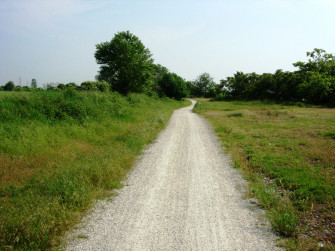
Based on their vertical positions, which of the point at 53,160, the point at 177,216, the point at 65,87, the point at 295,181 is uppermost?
the point at 65,87

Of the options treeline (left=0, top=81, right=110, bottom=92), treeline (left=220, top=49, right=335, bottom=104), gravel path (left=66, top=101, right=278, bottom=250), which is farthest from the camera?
treeline (left=220, top=49, right=335, bottom=104)

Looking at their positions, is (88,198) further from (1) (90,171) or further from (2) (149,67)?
(2) (149,67)

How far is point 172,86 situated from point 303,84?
2693cm

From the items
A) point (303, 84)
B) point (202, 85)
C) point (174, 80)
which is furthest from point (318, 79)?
point (202, 85)

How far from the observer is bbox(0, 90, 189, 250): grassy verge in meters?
4.83

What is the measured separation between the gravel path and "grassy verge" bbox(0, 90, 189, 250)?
1.74 feet

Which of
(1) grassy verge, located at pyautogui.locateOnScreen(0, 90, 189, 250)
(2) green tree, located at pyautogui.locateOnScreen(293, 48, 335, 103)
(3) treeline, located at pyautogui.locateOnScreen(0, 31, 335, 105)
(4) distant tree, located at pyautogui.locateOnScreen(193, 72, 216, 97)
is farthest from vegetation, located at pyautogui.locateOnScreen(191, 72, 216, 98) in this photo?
(1) grassy verge, located at pyautogui.locateOnScreen(0, 90, 189, 250)

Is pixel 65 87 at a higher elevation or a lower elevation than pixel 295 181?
higher

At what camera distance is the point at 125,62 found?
1510 inches

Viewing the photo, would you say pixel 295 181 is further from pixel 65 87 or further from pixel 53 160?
pixel 65 87

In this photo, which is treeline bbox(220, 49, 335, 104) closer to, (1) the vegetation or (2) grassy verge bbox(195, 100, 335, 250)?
(2) grassy verge bbox(195, 100, 335, 250)

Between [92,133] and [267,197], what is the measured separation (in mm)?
9356

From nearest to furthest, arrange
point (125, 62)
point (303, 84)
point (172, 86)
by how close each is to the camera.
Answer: point (125, 62)
point (303, 84)
point (172, 86)

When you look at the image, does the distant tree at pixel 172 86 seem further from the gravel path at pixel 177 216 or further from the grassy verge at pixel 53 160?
the gravel path at pixel 177 216
